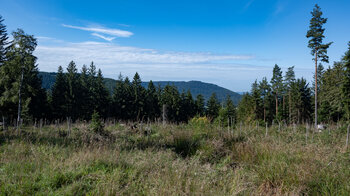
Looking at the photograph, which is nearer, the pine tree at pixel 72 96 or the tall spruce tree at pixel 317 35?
the tall spruce tree at pixel 317 35

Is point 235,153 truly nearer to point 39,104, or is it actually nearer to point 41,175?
point 41,175

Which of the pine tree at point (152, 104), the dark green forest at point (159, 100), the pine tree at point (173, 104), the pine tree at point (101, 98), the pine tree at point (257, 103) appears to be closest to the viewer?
the dark green forest at point (159, 100)

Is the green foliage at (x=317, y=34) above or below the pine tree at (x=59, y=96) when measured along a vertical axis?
above

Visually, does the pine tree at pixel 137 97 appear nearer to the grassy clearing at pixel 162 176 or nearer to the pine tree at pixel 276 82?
the pine tree at pixel 276 82

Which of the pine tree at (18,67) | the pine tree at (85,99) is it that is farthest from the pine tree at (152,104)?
the pine tree at (18,67)

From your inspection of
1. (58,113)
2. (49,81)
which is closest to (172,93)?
(58,113)

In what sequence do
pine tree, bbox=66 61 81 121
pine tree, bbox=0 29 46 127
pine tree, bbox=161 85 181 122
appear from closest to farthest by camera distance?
pine tree, bbox=0 29 46 127
pine tree, bbox=66 61 81 121
pine tree, bbox=161 85 181 122

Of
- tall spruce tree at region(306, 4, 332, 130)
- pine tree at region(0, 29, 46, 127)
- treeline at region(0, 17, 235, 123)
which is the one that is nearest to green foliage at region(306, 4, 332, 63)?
tall spruce tree at region(306, 4, 332, 130)

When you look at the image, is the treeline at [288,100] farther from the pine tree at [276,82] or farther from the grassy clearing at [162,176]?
the grassy clearing at [162,176]

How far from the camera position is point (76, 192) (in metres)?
3.03

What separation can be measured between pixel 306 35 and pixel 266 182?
2717 centimetres

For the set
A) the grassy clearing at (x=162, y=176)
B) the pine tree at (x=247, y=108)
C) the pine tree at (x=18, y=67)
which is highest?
the pine tree at (x=18, y=67)

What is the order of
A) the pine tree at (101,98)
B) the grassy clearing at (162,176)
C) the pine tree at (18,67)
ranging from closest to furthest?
the grassy clearing at (162,176)
the pine tree at (18,67)
the pine tree at (101,98)

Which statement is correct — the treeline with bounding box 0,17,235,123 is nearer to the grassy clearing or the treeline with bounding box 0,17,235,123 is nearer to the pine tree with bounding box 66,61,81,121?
the pine tree with bounding box 66,61,81,121
